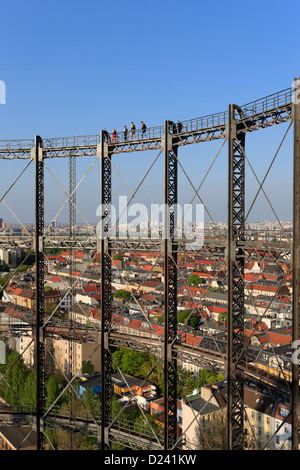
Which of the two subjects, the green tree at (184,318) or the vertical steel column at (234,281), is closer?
the vertical steel column at (234,281)

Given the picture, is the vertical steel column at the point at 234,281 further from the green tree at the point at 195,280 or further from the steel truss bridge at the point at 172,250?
the green tree at the point at 195,280

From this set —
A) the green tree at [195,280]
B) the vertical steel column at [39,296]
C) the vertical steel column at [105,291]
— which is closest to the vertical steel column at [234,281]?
the vertical steel column at [105,291]

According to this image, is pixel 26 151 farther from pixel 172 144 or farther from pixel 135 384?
pixel 135 384

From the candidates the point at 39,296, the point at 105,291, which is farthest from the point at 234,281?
the point at 39,296

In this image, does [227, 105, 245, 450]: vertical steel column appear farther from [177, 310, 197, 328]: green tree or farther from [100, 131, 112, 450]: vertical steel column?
[177, 310, 197, 328]: green tree

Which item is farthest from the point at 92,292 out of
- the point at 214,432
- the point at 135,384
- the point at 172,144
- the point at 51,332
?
the point at 172,144

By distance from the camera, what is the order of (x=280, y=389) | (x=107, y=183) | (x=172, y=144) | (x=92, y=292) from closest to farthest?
(x=280, y=389)
(x=172, y=144)
(x=107, y=183)
(x=92, y=292)
